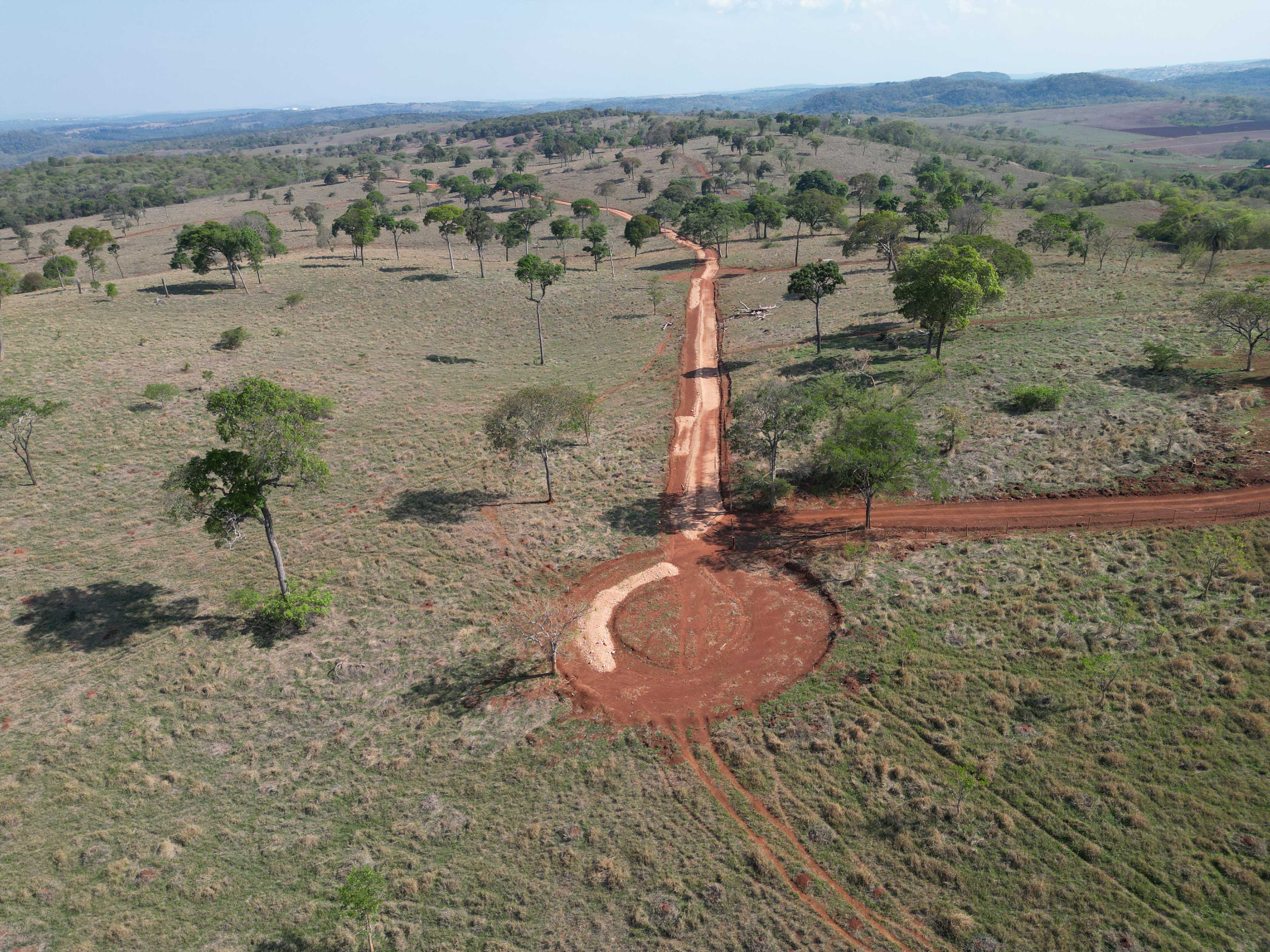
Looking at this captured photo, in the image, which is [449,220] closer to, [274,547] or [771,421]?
[771,421]

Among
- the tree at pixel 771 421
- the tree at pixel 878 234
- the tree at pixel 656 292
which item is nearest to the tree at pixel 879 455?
the tree at pixel 771 421

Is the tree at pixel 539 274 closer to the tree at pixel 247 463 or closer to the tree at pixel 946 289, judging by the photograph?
the tree at pixel 946 289

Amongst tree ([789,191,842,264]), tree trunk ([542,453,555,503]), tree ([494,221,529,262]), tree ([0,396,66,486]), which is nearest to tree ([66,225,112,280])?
tree ([494,221,529,262])

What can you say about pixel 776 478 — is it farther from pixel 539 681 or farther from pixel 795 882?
pixel 795 882

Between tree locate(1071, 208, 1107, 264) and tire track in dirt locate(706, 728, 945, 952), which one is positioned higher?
tree locate(1071, 208, 1107, 264)

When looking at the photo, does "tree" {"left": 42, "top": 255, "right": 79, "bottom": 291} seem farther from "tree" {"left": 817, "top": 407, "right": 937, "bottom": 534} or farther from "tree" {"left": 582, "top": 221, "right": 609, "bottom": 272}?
"tree" {"left": 817, "top": 407, "right": 937, "bottom": 534}

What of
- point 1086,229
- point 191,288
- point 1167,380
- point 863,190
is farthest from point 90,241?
point 863,190

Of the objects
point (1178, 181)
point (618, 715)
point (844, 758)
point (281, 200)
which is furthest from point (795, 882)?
point (1178, 181)
